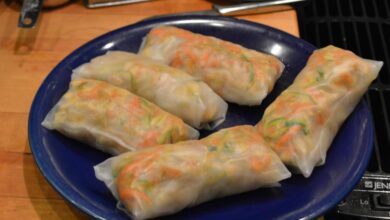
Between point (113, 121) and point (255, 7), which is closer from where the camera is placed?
point (113, 121)

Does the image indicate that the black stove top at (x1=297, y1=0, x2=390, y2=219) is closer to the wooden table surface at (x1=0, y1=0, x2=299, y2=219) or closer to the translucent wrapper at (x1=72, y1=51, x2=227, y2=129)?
the wooden table surface at (x1=0, y1=0, x2=299, y2=219)

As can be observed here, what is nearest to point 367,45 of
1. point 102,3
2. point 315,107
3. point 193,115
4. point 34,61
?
point 315,107

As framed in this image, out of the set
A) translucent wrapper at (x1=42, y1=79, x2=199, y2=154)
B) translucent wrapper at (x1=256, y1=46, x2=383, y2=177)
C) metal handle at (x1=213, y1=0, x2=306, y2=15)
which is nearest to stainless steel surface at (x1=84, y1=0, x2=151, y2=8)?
metal handle at (x1=213, y1=0, x2=306, y2=15)

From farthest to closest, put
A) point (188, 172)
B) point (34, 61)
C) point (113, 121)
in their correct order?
point (34, 61) < point (113, 121) < point (188, 172)

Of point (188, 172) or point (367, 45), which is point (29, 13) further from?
point (367, 45)

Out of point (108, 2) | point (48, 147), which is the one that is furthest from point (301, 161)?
point (108, 2)
